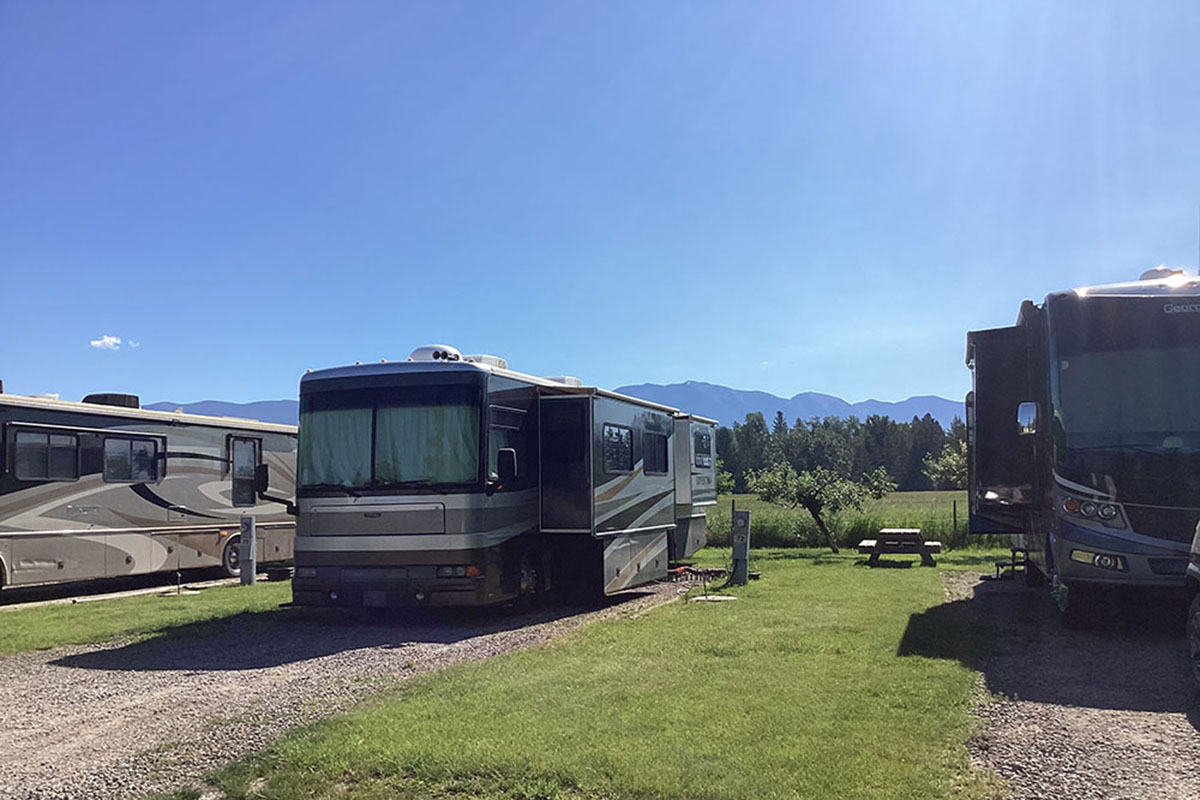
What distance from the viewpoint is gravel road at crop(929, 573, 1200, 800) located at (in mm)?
4789

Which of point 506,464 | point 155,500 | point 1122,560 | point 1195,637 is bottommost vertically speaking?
point 1195,637

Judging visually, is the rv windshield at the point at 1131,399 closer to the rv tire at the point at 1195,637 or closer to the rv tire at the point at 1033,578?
the rv tire at the point at 1195,637

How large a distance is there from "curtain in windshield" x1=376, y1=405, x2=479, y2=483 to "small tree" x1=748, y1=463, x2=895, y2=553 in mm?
14422

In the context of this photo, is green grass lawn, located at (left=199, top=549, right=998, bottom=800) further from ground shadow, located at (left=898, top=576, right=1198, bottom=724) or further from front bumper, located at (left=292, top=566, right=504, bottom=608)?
front bumper, located at (left=292, top=566, right=504, bottom=608)

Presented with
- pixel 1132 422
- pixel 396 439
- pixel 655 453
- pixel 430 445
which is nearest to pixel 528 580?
pixel 430 445

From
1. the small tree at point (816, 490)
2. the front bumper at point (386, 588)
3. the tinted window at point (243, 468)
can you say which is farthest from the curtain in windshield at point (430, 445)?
the small tree at point (816, 490)

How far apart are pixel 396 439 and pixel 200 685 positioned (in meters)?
3.70

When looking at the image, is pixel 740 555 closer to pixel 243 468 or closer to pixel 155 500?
pixel 243 468

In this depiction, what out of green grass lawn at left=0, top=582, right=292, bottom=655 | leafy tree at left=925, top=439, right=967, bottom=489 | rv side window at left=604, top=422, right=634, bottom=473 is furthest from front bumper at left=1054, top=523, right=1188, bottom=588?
leafy tree at left=925, top=439, right=967, bottom=489

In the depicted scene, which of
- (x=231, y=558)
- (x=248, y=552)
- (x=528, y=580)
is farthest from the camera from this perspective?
(x=231, y=558)

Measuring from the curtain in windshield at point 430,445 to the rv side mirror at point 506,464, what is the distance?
241 millimetres

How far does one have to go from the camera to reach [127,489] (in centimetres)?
1500

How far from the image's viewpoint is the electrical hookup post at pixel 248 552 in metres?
15.7

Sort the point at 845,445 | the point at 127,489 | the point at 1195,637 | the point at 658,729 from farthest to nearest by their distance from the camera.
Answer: the point at 845,445 < the point at 127,489 < the point at 1195,637 < the point at 658,729
